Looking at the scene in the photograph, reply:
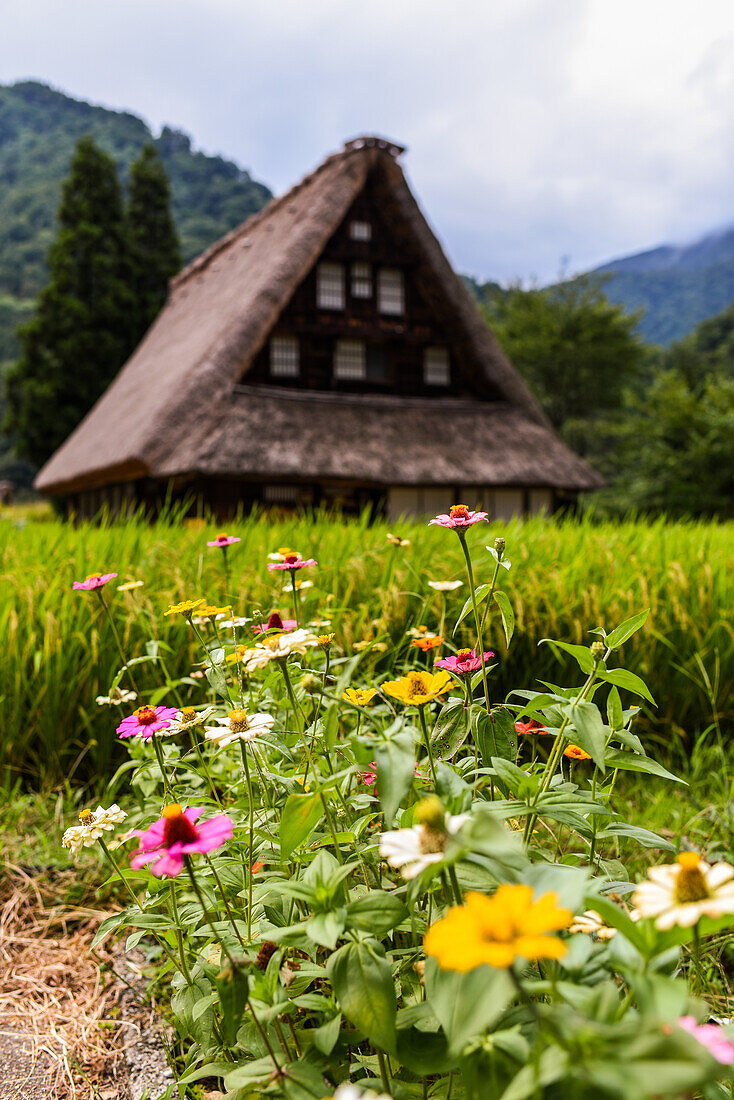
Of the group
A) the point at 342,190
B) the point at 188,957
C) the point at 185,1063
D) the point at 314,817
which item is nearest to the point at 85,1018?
the point at 185,1063

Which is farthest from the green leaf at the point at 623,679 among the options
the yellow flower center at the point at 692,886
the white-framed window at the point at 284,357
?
the white-framed window at the point at 284,357

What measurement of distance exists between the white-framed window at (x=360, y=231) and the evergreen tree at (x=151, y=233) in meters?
9.77

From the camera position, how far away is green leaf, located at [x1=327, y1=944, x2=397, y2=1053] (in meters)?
0.54

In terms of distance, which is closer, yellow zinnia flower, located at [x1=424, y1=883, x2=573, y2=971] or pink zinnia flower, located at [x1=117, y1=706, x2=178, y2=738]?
yellow zinnia flower, located at [x1=424, y1=883, x2=573, y2=971]

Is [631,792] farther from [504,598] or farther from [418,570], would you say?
[504,598]

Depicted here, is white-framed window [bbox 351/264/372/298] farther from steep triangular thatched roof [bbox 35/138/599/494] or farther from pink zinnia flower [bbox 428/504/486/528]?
pink zinnia flower [bbox 428/504/486/528]

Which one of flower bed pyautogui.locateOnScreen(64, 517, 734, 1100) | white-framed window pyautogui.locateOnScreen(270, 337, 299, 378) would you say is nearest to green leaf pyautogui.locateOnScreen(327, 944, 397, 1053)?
flower bed pyautogui.locateOnScreen(64, 517, 734, 1100)

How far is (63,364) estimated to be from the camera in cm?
1584

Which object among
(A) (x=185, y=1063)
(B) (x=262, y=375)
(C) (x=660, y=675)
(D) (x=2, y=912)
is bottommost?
(D) (x=2, y=912)

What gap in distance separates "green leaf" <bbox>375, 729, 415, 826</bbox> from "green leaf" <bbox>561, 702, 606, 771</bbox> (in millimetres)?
171

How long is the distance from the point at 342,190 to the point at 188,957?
8.83 m

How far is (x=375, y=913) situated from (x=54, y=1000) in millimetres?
986

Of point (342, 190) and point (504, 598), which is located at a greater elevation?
point (342, 190)

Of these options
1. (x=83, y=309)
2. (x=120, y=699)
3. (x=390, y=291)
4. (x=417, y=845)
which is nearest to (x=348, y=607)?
(x=120, y=699)
